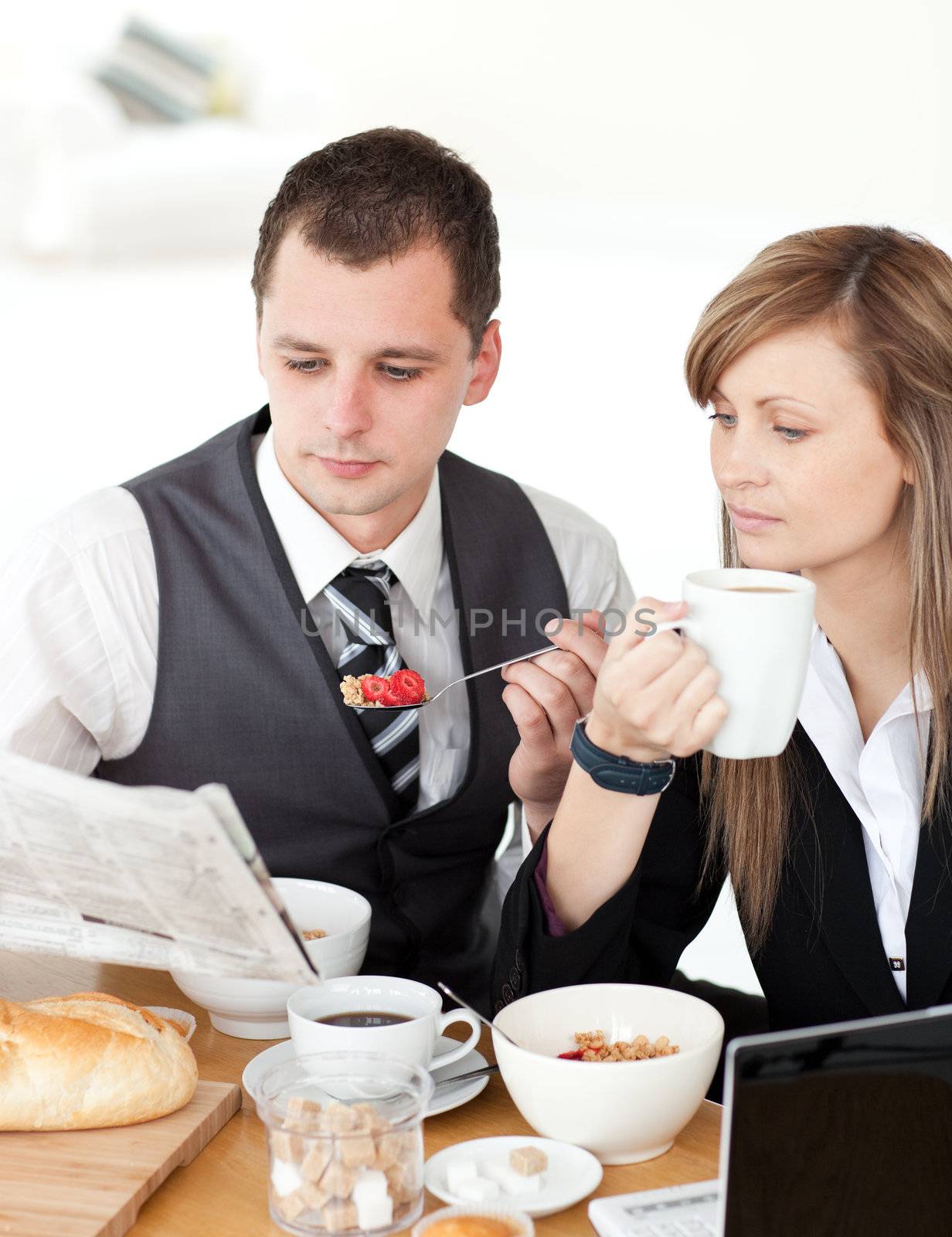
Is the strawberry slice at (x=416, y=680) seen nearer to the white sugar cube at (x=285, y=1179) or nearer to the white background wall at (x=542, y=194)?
the white sugar cube at (x=285, y=1179)

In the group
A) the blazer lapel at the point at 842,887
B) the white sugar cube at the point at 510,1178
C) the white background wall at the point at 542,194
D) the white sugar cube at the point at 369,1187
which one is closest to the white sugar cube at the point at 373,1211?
the white sugar cube at the point at 369,1187

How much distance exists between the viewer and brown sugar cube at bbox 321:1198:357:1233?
1054 millimetres

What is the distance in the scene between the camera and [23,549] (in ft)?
6.32

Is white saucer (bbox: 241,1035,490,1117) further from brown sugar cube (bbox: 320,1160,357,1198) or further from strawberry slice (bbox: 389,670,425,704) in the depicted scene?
strawberry slice (bbox: 389,670,425,704)

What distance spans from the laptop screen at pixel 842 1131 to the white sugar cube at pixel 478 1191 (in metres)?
0.25

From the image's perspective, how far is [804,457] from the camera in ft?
4.98

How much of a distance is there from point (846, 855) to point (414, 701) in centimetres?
65

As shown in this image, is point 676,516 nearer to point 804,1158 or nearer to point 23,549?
point 23,549

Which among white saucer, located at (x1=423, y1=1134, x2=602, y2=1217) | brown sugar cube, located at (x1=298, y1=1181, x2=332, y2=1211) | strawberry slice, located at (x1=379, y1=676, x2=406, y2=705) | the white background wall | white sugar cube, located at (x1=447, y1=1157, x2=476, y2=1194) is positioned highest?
the white background wall

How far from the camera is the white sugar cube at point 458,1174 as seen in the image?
1116 mm

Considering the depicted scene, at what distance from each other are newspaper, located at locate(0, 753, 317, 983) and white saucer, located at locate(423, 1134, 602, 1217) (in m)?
0.21

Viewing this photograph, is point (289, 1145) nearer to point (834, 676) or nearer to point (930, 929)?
point (930, 929)

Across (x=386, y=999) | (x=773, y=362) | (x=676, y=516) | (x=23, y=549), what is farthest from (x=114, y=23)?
(x=386, y=999)

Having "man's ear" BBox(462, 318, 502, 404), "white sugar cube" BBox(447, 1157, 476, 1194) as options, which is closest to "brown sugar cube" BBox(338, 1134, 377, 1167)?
"white sugar cube" BBox(447, 1157, 476, 1194)
